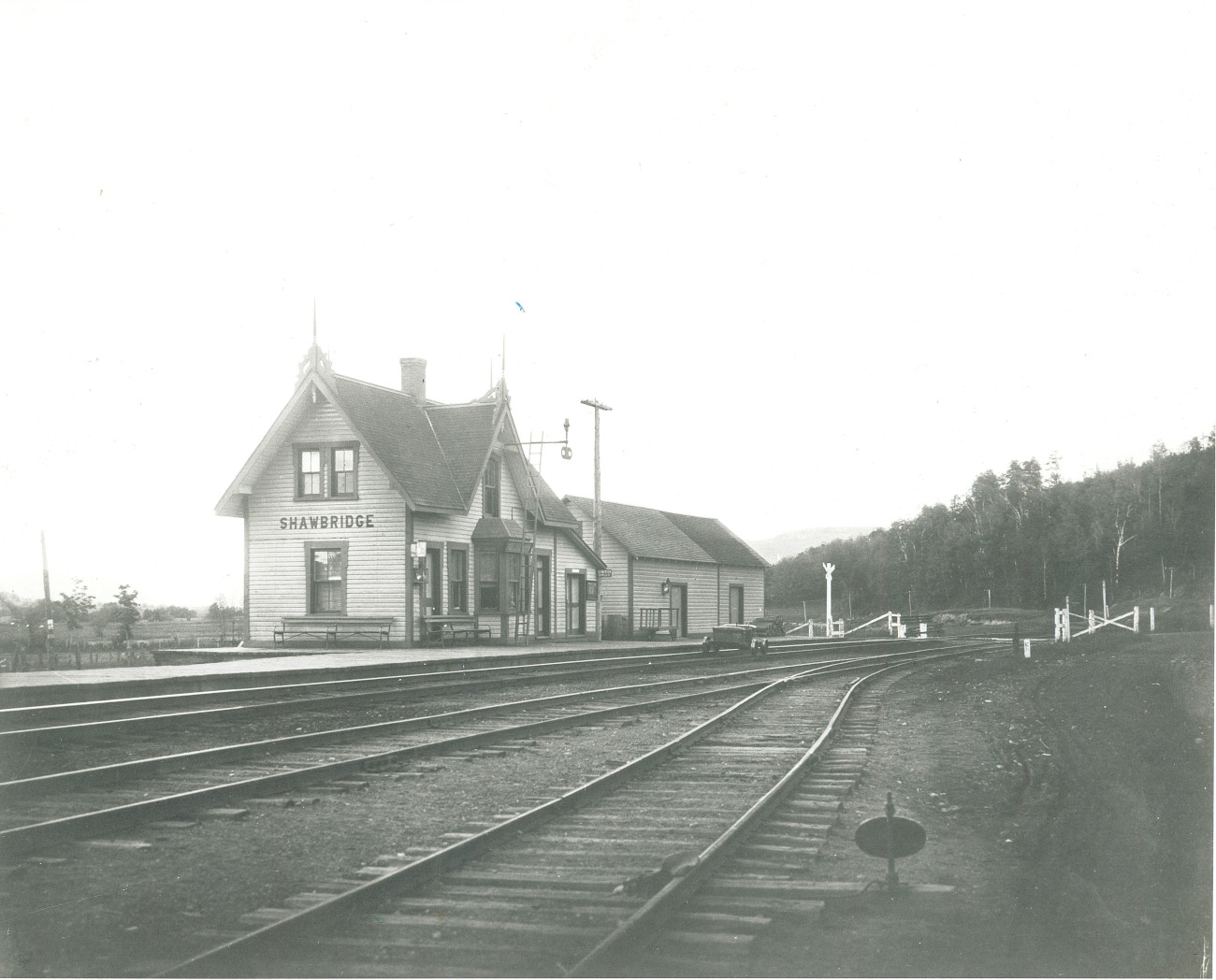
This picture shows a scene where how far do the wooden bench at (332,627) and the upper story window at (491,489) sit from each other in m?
4.77

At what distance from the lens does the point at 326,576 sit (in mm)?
28266

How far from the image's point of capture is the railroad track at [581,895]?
4402 millimetres

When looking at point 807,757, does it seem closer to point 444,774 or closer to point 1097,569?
point 444,774

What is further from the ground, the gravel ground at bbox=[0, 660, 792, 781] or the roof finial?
the roof finial

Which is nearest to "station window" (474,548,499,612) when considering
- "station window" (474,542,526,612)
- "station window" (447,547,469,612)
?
"station window" (474,542,526,612)

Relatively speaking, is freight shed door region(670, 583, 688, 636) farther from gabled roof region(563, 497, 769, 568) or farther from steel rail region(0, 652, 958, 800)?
steel rail region(0, 652, 958, 800)

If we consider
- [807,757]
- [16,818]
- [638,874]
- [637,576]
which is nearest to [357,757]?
[16,818]

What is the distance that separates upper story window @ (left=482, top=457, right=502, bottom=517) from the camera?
3052 centimetres

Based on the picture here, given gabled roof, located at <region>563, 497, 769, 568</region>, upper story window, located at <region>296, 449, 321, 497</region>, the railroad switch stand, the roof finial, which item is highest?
the roof finial

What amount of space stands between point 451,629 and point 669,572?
16883 mm

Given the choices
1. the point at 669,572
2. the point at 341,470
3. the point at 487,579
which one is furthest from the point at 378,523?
the point at 669,572

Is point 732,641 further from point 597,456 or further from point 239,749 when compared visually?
point 239,749

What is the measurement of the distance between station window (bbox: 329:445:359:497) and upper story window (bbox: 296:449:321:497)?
1.40 feet

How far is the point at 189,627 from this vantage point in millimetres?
58625
